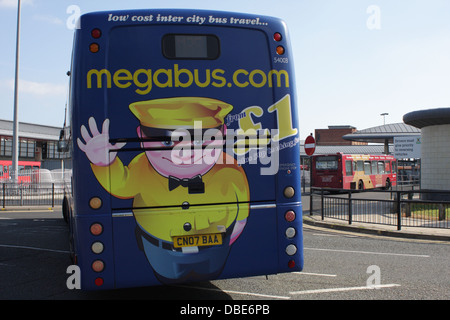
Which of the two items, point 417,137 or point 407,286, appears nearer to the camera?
point 407,286

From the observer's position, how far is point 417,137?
69.7 ft

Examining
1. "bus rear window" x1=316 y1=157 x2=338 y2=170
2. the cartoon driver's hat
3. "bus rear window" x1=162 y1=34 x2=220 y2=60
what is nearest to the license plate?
the cartoon driver's hat

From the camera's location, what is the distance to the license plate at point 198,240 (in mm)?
4535

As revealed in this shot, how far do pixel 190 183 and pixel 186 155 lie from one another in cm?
30

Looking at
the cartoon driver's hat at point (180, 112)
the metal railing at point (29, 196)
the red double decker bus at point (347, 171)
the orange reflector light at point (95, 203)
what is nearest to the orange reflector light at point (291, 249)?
the cartoon driver's hat at point (180, 112)

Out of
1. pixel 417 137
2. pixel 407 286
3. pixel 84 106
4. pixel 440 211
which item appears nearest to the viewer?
pixel 84 106

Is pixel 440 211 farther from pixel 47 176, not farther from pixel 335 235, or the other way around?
pixel 47 176

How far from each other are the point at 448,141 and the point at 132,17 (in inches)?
723

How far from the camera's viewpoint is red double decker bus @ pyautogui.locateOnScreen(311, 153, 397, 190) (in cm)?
2894

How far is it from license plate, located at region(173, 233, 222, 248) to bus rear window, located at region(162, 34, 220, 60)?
194 centimetres

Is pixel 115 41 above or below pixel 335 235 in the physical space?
above
